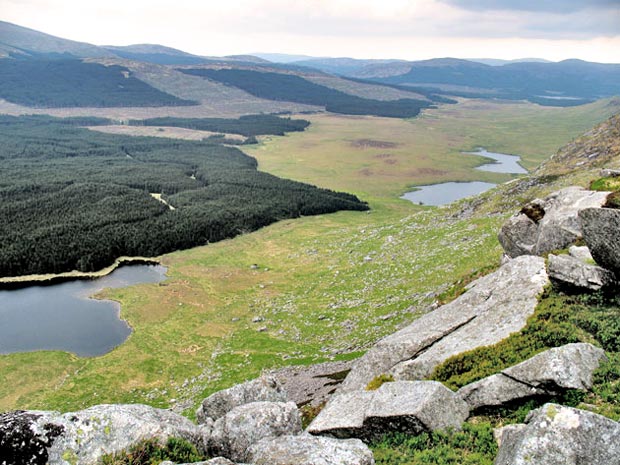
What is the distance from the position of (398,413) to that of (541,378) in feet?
23.7

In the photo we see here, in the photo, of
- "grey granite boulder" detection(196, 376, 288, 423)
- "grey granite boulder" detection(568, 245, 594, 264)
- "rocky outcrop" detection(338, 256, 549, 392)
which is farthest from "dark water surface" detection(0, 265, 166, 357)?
"grey granite boulder" detection(568, 245, 594, 264)

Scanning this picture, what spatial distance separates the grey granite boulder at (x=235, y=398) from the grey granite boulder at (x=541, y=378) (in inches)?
447

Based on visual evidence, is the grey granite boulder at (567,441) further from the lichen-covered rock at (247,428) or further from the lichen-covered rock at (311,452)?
the lichen-covered rock at (247,428)

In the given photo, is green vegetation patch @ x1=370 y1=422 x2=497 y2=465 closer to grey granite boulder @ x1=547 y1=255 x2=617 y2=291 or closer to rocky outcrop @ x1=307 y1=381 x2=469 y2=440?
rocky outcrop @ x1=307 y1=381 x2=469 y2=440

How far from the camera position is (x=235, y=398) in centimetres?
2816

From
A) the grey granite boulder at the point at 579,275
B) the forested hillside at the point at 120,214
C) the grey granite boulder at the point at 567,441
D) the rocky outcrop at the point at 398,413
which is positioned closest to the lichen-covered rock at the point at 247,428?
the rocky outcrop at the point at 398,413

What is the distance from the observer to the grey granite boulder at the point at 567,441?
1708 cm

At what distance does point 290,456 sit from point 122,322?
7103 centimetres

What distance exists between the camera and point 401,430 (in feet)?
75.9

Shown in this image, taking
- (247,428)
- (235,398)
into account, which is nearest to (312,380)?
(235,398)

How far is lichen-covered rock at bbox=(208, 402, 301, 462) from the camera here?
23.2m

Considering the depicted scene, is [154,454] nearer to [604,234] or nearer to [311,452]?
[311,452]

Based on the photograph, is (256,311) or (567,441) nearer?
(567,441)

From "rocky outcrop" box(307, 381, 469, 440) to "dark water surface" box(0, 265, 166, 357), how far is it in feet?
190
